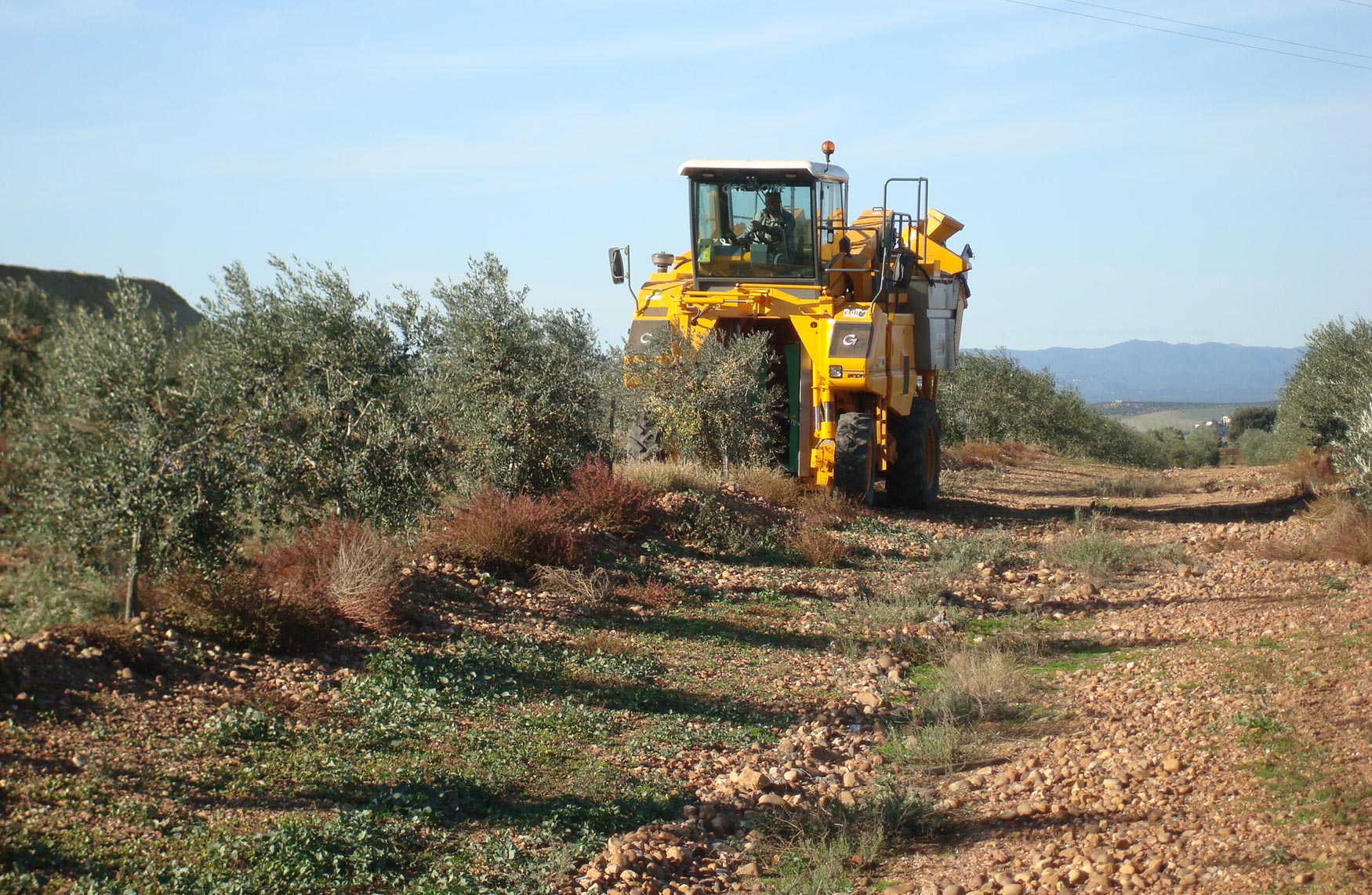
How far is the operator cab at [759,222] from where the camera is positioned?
14.4 metres

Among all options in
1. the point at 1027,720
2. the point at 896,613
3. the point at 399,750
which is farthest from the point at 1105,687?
the point at 399,750

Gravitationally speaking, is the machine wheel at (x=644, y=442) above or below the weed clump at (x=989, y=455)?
above

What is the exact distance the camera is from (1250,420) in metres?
50.3

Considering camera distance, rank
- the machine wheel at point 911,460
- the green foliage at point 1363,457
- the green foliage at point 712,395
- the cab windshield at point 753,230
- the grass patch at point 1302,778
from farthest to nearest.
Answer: the machine wheel at point 911,460 < the cab windshield at point 753,230 < the green foliage at point 712,395 < the green foliage at point 1363,457 < the grass patch at point 1302,778

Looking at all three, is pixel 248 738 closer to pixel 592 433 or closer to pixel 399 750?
pixel 399 750

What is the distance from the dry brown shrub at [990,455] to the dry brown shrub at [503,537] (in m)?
15.9

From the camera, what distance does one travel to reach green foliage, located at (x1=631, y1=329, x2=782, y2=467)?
13.9 m

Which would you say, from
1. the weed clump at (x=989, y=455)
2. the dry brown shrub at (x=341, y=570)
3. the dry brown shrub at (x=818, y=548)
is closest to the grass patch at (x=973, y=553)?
the dry brown shrub at (x=818, y=548)

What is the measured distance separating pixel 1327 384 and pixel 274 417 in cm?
1937

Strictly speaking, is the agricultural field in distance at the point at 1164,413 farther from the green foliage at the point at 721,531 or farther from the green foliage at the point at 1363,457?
the green foliage at the point at 721,531

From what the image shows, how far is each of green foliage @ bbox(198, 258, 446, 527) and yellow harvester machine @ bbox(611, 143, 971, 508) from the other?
659cm

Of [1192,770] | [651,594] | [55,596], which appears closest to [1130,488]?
[651,594]

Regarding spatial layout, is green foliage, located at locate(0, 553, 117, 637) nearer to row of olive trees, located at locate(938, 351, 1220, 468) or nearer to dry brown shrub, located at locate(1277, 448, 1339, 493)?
dry brown shrub, located at locate(1277, 448, 1339, 493)

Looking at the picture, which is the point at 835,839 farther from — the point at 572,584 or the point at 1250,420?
the point at 1250,420
